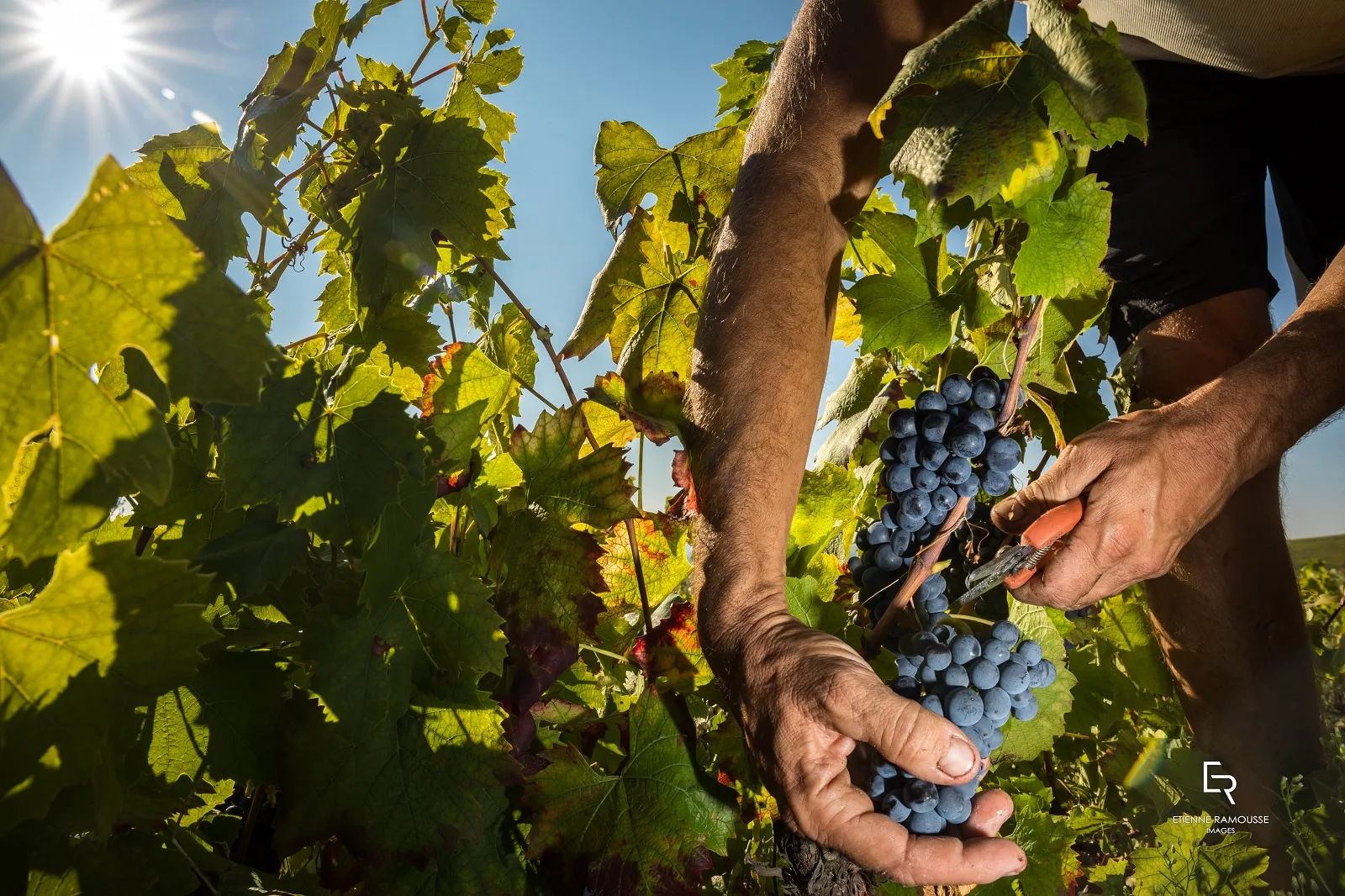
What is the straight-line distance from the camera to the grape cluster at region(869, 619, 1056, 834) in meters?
0.98

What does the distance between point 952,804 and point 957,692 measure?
14 cm

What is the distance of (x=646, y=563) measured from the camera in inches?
54.4

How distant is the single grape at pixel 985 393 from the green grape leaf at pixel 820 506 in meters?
0.34

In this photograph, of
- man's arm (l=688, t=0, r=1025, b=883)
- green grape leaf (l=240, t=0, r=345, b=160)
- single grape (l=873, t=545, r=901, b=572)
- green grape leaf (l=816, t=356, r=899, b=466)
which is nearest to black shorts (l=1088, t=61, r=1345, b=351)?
green grape leaf (l=816, t=356, r=899, b=466)

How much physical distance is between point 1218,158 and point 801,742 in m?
2.10

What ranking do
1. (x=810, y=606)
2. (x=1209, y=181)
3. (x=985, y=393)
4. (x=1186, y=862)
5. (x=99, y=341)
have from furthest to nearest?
(x=1209, y=181) → (x=1186, y=862) → (x=810, y=606) → (x=985, y=393) → (x=99, y=341)

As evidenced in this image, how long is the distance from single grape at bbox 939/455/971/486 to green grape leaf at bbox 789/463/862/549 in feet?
1.09

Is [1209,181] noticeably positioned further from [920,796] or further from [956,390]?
[920,796]

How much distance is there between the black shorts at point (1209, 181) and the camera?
2.07 m

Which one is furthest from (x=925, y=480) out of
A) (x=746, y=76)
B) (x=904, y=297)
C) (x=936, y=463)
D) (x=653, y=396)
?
(x=746, y=76)

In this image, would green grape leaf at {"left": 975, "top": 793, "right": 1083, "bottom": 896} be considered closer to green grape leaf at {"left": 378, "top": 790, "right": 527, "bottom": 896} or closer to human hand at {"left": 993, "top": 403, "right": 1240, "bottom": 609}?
human hand at {"left": 993, "top": 403, "right": 1240, "bottom": 609}

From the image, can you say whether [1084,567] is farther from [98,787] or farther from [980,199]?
[98,787]

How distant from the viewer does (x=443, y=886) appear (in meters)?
0.97

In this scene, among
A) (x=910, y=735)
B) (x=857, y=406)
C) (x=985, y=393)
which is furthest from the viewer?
(x=857, y=406)
